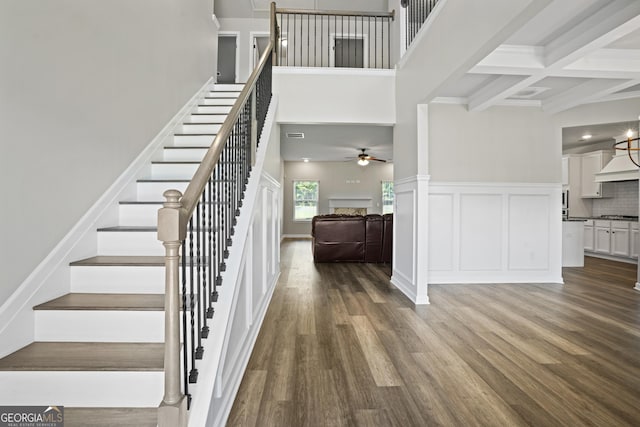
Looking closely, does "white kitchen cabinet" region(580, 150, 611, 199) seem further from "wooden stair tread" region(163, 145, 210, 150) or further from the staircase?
the staircase

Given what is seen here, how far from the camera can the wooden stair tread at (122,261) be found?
6.32 feet

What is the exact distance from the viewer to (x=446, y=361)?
87.3 inches

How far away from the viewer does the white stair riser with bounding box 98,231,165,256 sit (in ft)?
7.23

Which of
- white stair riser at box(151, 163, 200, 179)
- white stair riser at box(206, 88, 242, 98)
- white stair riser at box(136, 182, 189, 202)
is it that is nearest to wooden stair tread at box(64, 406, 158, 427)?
white stair riser at box(136, 182, 189, 202)

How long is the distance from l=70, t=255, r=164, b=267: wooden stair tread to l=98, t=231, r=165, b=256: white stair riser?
46 mm

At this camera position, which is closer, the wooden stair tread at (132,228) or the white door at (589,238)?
the wooden stair tread at (132,228)

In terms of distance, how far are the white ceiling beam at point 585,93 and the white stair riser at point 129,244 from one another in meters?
4.68

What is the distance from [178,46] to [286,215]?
803cm

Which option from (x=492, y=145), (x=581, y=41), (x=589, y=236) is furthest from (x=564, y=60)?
(x=589, y=236)

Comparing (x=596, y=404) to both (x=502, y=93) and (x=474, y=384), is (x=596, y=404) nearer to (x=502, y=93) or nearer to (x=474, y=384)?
(x=474, y=384)

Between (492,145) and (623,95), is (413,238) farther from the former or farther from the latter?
(623,95)

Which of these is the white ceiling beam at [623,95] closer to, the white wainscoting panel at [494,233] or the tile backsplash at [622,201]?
the white wainscoting panel at [494,233]

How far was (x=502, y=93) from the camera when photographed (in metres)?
3.64

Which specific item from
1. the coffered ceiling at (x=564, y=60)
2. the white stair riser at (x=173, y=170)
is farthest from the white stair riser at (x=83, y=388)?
the coffered ceiling at (x=564, y=60)
